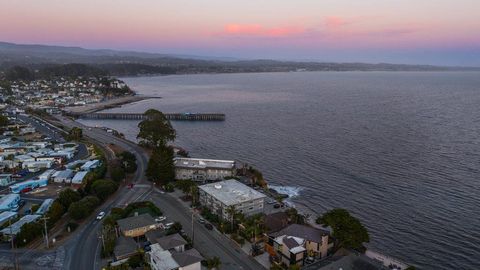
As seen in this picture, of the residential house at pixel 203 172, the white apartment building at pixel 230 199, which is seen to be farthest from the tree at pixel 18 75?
the white apartment building at pixel 230 199

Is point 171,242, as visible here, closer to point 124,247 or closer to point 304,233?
point 124,247

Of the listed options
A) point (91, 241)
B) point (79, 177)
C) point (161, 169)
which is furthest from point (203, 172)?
point (91, 241)

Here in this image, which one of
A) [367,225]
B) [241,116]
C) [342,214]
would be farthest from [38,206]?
[241,116]

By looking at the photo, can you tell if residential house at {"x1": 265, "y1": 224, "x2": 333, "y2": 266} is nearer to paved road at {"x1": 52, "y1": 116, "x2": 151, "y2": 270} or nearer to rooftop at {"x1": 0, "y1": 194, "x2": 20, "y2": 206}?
paved road at {"x1": 52, "y1": 116, "x2": 151, "y2": 270}

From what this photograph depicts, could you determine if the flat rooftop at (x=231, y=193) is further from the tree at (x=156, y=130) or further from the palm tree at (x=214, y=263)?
the tree at (x=156, y=130)

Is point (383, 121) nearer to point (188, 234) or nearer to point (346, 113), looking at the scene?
point (346, 113)

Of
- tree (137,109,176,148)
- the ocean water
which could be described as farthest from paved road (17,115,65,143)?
tree (137,109,176,148)
